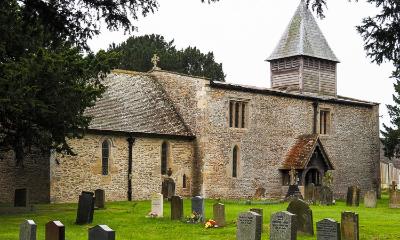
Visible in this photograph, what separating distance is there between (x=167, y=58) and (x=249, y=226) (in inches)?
1778

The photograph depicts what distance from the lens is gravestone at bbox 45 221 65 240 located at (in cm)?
1188

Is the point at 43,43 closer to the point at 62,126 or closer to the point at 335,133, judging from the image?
the point at 62,126

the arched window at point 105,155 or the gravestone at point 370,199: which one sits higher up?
the arched window at point 105,155

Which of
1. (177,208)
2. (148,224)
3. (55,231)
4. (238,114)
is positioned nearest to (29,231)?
(55,231)

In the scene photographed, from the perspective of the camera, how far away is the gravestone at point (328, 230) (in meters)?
13.1

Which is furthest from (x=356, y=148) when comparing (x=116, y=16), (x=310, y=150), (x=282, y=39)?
(x=116, y=16)

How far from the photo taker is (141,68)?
57844 millimetres

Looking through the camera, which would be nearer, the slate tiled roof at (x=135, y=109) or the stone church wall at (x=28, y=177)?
the stone church wall at (x=28, y=177)

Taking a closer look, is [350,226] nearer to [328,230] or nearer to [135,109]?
[328,230]

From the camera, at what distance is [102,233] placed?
10688 millimetres

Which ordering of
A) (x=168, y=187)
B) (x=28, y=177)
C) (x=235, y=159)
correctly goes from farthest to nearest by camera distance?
(x=235, y=159) < (x=28, y=177) < (x=168, y=187)

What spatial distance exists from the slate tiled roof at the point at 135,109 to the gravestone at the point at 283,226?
1684 centimetres

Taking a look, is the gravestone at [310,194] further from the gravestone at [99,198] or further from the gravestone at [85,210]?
the gravestone at [85,210]

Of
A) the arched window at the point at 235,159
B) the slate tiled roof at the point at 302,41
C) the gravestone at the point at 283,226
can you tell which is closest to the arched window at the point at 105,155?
the arched window at the point at 235,159
